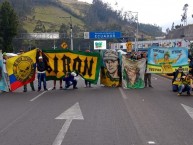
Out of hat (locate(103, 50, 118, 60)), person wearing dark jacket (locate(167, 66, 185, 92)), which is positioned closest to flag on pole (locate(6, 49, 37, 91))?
hat (locate(103, 50, 118, 60))

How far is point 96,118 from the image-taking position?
11.6 meters

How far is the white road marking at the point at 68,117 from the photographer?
29.3ft

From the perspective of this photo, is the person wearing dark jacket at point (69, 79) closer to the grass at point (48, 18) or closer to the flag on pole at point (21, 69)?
the flag on pole at point (21, 69)

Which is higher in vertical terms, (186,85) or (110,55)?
(110,55)

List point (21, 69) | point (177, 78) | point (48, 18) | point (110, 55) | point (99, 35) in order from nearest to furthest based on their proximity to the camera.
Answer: point (177, 78) < point (21, 69) < point (110, 55) < point (99, 35) < point (48, 18)

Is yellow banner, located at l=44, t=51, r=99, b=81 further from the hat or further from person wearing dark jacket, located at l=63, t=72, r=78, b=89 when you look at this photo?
the hat

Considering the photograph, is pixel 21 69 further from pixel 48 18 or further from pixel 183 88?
pixel 48 18

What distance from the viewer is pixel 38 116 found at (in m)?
12.0

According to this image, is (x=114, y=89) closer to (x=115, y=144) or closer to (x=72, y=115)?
(x=72, y=115)

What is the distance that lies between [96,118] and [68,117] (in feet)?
2.59

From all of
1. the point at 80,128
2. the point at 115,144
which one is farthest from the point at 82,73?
the point at 115,144

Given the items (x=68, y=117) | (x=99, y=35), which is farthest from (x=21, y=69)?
(x=99, y=35)

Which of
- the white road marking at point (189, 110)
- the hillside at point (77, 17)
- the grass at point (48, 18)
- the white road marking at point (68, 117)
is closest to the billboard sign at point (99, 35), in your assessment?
the white road marking at point (68, 117)

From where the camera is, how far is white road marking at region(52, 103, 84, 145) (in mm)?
8945
